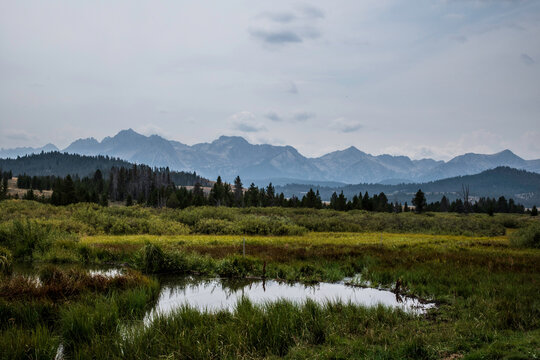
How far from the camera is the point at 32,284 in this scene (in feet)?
47.4

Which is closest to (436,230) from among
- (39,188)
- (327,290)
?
(327,290)

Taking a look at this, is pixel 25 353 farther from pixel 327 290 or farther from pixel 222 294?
pixel 327 290

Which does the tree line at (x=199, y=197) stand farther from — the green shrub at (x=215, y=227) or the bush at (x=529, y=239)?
the bush at (x=529, y=239)

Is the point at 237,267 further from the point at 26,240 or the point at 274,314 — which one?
the point at 26,240

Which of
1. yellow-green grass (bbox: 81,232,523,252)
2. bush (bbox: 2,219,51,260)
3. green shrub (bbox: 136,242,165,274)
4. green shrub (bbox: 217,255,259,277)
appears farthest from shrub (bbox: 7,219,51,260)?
green shrub (bbox: 217,255,259,277)

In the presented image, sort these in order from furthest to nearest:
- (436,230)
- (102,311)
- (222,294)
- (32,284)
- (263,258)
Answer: (436,230), (263,258), (222,294), (32,284), (102,311)

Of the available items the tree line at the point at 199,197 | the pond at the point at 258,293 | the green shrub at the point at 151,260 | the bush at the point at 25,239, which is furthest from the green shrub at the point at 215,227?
the tree line at the point at 199,197

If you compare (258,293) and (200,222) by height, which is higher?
(258,293)

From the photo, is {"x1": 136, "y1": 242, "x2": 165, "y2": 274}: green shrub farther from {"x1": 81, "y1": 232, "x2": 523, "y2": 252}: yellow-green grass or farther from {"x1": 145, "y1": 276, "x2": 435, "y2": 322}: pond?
{"x1": 81, "y1": 232, "x2": 523, "y2": 252}: yellow-green grass

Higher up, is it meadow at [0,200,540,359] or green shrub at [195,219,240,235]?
meadow at [0,200,540,359]

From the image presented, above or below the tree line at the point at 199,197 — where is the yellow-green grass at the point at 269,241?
below

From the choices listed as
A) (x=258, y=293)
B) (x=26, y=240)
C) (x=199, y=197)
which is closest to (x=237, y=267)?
(x=258, y=293)

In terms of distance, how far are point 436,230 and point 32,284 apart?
62.0m

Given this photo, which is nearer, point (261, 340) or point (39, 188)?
point (261, 340)
